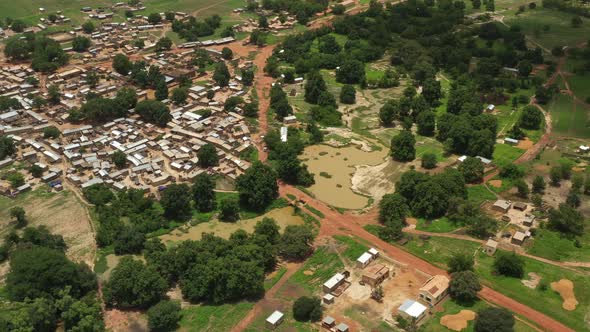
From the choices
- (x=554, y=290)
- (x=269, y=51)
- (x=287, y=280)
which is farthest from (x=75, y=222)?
(x=269, y=51)

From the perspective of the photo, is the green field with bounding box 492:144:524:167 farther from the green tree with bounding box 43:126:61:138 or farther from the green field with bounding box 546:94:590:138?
the green tree with bounding box 43:126:61:138

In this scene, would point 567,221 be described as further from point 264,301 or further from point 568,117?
point 568,117

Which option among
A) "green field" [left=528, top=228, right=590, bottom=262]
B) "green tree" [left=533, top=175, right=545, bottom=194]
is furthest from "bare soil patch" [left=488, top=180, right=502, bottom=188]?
"green field" [left=528, top=228, right=590, bottom=262]

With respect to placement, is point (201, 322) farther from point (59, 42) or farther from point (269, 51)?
point (59, 42)

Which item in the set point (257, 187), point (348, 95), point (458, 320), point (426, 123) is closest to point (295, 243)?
point (257, 187)

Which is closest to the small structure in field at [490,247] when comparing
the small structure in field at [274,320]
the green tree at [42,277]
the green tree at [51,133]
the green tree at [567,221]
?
the green tree at [567,221]
